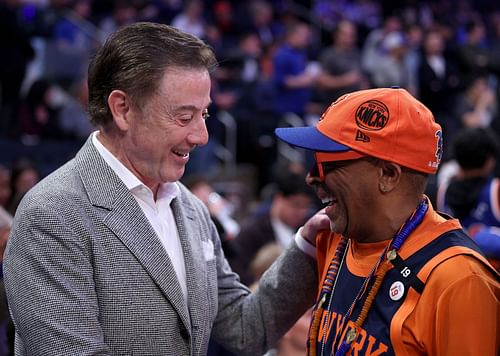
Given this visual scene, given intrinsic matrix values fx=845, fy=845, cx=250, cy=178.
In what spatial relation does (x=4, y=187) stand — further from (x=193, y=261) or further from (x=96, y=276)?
(x=96, y=276)

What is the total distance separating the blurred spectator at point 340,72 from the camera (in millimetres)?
10008

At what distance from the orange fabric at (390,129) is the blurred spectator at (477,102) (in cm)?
722

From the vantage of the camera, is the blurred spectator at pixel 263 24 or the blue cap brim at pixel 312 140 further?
the blurred spectator at pixel 263 24

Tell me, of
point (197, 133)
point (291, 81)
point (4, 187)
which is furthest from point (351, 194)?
point (291, 81)

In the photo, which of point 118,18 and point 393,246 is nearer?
point 393,246

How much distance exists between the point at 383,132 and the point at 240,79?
31.6ft

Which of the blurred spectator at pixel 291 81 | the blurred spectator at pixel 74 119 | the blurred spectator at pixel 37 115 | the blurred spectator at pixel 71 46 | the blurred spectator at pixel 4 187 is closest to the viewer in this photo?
the blurred spectator at pixel 4 187

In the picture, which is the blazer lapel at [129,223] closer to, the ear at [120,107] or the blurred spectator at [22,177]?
the ear at [120,107]

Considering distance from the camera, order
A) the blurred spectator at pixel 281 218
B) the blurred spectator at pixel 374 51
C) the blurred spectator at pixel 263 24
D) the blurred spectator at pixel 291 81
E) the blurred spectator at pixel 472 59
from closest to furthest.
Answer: the blurred spectator at pixel 281 218
the blurred spectator at pixel 291 81
the blurred spectator at pixel 374 51
the blurred spectator at pixel 472 59
the blurred spectator at pixel 263 24

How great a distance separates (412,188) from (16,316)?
1.07 metres

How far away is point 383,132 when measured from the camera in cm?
210

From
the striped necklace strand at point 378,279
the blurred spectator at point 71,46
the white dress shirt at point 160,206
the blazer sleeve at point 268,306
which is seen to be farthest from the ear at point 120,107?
the blurred spectator at point 71,46

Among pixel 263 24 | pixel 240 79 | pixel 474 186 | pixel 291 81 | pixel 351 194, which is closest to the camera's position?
pixel 351 194

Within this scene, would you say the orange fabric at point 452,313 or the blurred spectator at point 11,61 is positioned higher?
the orange fabric at point 452,313
